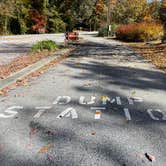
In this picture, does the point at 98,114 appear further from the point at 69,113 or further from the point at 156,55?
the point at 156,55

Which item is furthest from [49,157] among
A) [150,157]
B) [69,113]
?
[69,113]

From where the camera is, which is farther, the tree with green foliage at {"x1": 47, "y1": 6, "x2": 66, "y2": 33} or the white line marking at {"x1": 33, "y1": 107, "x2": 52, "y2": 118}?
the tree with green foliage at {"x1": 47, "y1": 6, "x2": 66, "y2": 33}

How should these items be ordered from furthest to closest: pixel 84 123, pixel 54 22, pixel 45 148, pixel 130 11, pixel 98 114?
1. pixel 54 22
2. pixel 130 11
3. pixel 98 114
4. pixel 84 123
5. pixel 45 148

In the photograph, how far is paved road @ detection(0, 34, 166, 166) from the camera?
3439 millimetres

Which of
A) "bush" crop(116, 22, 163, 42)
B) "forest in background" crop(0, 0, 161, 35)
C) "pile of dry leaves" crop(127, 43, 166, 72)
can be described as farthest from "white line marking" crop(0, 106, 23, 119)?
"forest in background" crop(0, 0, 161, 35)

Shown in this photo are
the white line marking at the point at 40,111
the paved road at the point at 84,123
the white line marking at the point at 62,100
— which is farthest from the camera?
the white line marking at the point at 62,100

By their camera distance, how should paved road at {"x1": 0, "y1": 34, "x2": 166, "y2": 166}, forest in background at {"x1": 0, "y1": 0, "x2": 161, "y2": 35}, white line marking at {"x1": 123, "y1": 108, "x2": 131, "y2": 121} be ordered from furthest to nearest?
forest in background at {"x1": 0, "y1": 0, "x2": 161, "y2": 35} → white line marking at {"x1": 123, "y1": 108, "x2": 131, "y2": 121} → paved road at {"x1": 0, "y1": 34, "x2": 166, "y2": 166}

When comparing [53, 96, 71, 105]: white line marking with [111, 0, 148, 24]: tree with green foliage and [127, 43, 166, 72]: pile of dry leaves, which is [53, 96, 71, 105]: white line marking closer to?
[127, 43, 166, 72]: pile of dry leaves

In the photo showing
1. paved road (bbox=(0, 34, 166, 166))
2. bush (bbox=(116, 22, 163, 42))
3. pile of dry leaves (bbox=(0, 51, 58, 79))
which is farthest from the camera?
bush (bbox=(116, 22, 163, 42))

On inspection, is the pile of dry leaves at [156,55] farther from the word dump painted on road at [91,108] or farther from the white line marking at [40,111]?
the white line marking at [40,111]

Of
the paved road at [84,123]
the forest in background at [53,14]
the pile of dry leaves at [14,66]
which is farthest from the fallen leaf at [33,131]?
the forest in background at [53,14]

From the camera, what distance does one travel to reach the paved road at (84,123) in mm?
3439

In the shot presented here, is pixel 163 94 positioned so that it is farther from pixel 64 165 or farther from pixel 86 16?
pixel 86 16

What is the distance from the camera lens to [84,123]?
4.55m
